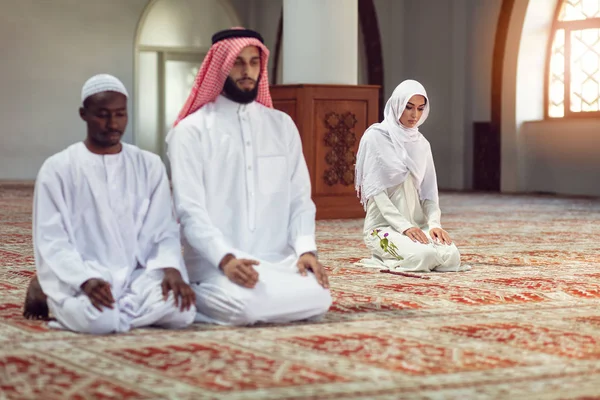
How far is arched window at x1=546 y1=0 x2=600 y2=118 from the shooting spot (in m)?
11.1

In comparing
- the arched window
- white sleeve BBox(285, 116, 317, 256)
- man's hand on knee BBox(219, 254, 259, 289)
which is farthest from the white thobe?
the arched window

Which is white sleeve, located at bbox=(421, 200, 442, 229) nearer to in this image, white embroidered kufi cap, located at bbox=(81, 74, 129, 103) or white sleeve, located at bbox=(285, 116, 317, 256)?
white sleeve, located at bbox=(285, 116, 317, 256)

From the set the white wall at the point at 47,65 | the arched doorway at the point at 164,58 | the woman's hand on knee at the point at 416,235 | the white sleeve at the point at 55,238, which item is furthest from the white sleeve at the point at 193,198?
the arched doorway at the point at 164,58

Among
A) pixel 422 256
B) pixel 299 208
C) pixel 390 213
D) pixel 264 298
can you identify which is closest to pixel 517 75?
pixel 390 213

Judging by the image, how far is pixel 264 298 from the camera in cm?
336

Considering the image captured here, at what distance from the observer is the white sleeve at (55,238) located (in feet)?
10.5

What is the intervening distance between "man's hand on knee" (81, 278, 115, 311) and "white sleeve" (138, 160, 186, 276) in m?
0.19

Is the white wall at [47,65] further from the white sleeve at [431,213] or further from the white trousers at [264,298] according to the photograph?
the white trousers at [264,298]

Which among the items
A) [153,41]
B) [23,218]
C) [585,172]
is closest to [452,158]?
[585,172]

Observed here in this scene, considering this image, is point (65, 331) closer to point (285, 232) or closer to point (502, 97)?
point (285, 232)

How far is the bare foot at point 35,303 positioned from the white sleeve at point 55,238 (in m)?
0.15

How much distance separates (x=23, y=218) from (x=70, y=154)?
4938 millimetres

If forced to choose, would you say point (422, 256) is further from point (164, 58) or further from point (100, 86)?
point (164, 58)

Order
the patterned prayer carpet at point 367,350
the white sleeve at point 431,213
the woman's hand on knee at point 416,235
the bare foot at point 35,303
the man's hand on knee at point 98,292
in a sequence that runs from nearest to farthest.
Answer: the patterned prayer carpet at point 367,350 → the man's hand on knee at point 98,292 → the bare foot at point 35,303 → the woman's hand on knee at point 416,235 → the white sleeve at point 431,213
